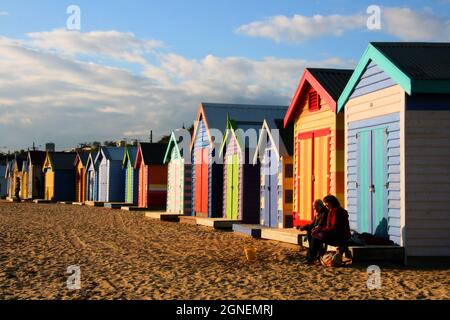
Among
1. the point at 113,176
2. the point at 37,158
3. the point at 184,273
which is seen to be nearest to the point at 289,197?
the point at 184,273

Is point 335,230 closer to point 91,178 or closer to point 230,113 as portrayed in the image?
point 230,113

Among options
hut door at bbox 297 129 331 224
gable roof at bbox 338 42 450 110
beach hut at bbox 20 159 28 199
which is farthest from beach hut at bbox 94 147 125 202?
gable roof at bbox 338 42 450 110

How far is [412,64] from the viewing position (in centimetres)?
1197

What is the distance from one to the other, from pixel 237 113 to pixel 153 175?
460 inches

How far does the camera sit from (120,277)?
10.4 m

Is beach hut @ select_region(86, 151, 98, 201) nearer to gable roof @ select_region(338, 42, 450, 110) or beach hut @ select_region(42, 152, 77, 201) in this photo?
beach hut @ select_region(42, 152, 77, 201)

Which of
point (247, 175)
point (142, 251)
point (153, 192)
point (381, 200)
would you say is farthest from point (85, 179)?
point (381, 200)

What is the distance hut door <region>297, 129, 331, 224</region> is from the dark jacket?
3149 millimetres

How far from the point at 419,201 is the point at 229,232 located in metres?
8.55

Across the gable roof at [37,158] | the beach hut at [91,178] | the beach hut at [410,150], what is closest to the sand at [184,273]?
the beach hut at [410,150]

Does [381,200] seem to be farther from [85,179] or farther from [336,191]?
[85,179]

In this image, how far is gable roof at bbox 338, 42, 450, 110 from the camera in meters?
11.3

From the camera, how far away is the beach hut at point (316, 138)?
14.6 metres

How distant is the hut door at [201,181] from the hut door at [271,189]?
18.1 ft
